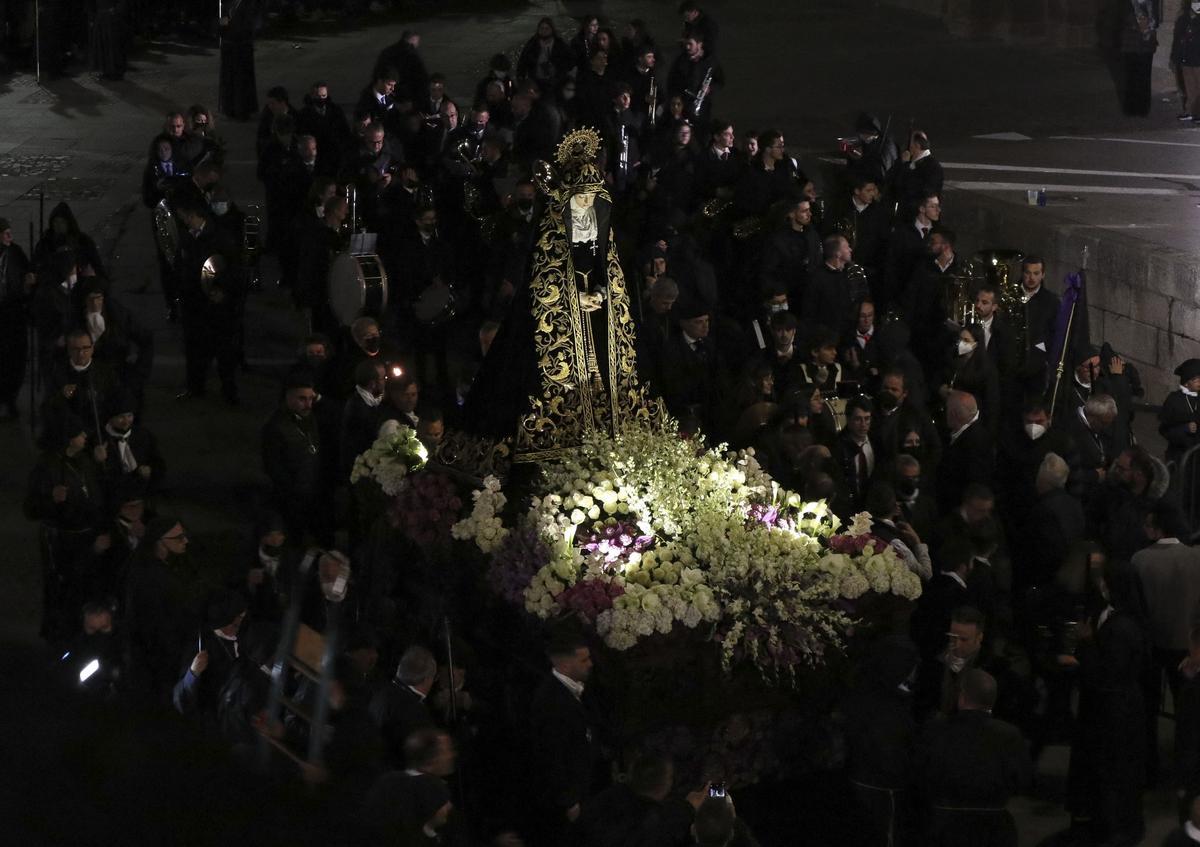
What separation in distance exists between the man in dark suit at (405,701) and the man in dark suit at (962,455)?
464cm

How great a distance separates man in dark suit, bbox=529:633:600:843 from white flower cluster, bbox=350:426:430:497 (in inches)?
86.5

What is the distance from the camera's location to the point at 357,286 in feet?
48.1

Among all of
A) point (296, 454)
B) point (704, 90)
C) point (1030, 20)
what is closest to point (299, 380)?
point (296, 454)

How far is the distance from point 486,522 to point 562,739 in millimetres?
1611

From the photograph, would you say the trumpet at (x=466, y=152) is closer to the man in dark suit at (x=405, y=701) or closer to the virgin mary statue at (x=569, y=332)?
the virgin mary statue at (x=569, y=332)

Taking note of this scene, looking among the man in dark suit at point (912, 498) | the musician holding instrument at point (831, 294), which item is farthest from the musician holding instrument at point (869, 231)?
the man in dark suit at point (912, 498)

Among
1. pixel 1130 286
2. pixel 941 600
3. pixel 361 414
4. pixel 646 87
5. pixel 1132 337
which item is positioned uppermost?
pixel 646 87

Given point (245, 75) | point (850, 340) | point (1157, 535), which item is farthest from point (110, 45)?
point (1157, 535)

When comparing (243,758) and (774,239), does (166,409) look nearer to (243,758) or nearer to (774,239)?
(774,239)

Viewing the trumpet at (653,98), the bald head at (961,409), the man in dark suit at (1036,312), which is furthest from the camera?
the trumpet at (653,98)

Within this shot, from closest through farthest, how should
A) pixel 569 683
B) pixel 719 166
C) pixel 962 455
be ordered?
1. pixel 569 683
2. pixel 962 455
3. pixel 719 166

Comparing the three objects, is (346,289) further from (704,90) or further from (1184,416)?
(704,90)

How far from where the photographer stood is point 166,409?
51.0 feet

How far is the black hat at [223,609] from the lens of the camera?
9.27 metres
